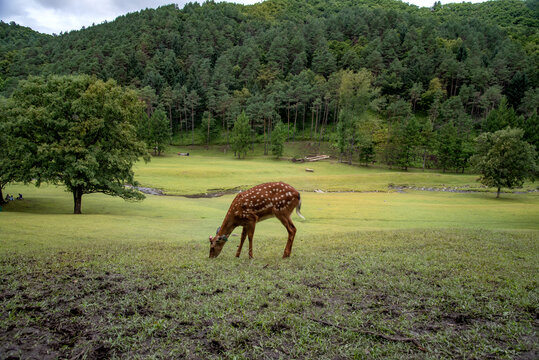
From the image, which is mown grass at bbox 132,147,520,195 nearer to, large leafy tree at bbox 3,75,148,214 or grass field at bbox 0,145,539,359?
large leafy tree at bbox 3,75,148,214

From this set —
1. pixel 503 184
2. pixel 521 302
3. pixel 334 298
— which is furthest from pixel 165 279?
pixel 503 184

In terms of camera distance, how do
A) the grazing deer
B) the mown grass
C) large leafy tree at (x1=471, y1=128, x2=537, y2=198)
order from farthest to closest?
the mown grass
large leafy tree at (x1=471, y1=128, x2=537, y2=198)
the grazing deer

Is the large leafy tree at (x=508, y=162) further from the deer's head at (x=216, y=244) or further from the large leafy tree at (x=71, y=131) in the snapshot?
the large leafy tree at (x=71, y=131)

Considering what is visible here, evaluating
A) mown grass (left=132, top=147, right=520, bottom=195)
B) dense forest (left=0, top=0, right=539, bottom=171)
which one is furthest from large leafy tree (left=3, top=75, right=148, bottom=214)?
dense forest (left=0, top=0, right=539, bottom=171)

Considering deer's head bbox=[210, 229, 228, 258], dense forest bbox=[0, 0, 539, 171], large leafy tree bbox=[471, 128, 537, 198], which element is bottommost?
deer's head bbox=[210, 229, 228, 258]

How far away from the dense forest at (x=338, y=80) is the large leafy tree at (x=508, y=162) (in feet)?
104

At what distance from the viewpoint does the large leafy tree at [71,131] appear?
2362 cm

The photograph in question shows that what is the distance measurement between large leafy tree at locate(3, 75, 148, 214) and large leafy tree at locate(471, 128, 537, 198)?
48.1 meters

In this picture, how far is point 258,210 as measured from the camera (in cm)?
1134

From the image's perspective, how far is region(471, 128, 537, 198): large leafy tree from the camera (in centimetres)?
4244

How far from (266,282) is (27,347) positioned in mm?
5184

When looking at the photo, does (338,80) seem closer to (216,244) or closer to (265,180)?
(265,180)

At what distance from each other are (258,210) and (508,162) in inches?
1836

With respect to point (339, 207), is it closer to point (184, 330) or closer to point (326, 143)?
point (184, 330)
